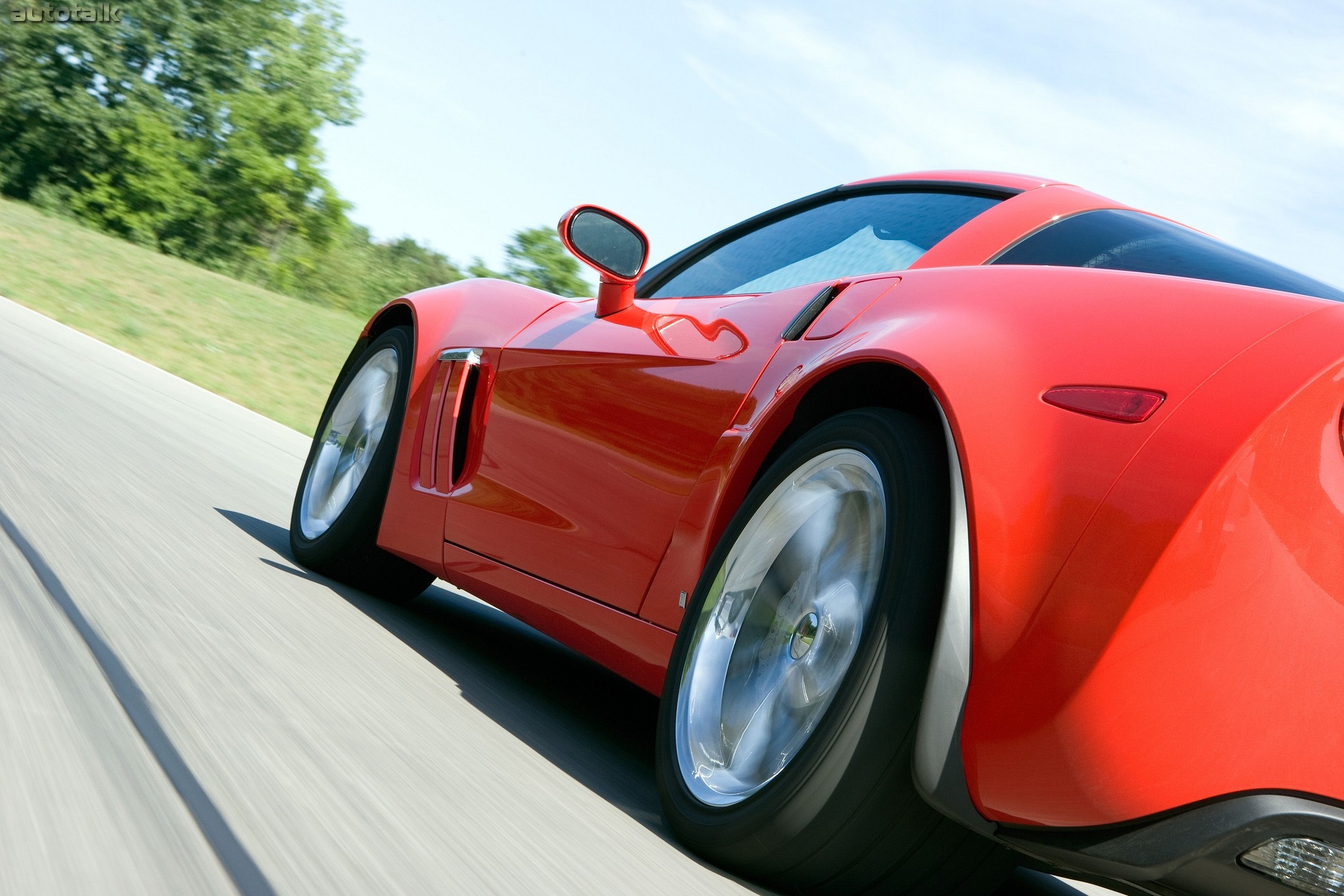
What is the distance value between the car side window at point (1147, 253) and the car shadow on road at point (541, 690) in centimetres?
137

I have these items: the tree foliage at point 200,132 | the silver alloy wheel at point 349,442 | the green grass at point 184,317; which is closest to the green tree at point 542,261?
the tree foliage at point 200,132

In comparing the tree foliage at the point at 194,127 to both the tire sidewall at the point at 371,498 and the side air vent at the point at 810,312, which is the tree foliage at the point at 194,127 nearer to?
the tire sidewall at the point at 371,498

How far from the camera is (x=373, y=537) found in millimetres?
4504

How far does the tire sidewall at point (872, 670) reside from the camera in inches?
83.1

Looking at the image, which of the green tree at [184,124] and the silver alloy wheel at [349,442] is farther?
the green tree at [184,124]

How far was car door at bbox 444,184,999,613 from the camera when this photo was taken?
9.72ft

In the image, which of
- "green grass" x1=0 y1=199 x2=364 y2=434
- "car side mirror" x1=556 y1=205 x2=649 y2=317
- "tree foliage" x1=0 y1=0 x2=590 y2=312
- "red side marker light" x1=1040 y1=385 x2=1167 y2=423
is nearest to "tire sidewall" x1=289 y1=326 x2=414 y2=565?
"car side mirror" x1=556 y1=205 x2=649 y2=317

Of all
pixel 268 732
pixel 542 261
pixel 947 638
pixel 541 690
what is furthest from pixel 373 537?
pixel 542 261

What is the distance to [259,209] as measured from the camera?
45.2 m

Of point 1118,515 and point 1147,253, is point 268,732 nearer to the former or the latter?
point 1118,515

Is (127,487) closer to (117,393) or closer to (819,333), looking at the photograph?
(819,333)

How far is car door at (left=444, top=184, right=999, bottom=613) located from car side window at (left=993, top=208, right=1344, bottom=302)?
245 millimetres

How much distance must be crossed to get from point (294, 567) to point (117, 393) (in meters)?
4.91

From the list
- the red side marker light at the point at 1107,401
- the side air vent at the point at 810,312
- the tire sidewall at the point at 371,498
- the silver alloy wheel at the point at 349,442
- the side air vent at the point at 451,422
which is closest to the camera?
→ the red side marker light at the point at 1107,401
